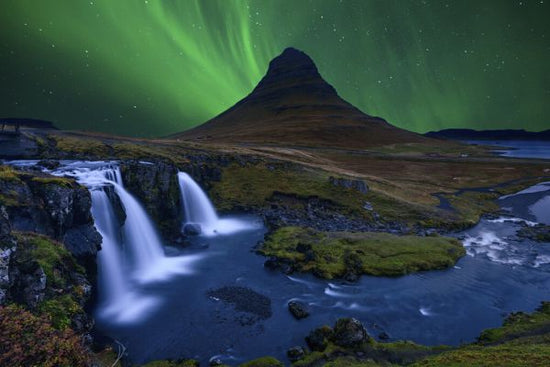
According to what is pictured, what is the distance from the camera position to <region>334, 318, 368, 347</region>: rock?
1709cm

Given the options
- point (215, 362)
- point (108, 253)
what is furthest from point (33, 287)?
point (108, 253)

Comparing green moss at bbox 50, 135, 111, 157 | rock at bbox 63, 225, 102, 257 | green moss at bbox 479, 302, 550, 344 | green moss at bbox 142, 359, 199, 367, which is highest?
green moss at bbox 50, 135, 111, 157

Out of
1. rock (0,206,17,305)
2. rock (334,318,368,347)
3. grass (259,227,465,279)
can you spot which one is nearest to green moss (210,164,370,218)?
grass (259,227,465,279)

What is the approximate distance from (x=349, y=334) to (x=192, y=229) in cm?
2744

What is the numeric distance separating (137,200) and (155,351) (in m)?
22.9

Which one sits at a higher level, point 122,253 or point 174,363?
point 122,253

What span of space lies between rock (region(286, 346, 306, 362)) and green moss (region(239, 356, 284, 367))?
2.81ft

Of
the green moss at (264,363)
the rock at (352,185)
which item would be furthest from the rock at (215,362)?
the rock at (352,185)

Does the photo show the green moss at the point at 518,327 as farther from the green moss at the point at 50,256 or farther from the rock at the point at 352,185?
the rock at the point at 352,185

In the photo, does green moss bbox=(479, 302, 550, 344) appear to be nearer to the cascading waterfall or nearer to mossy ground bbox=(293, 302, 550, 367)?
mossy ground bbox=(293, 302, 550, 367)

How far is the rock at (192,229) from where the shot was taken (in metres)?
40.1

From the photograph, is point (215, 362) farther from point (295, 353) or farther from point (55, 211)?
point (55, 211)

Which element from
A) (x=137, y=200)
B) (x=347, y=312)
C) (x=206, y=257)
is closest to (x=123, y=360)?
(x=347, y=312)

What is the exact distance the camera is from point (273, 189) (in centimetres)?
5619
